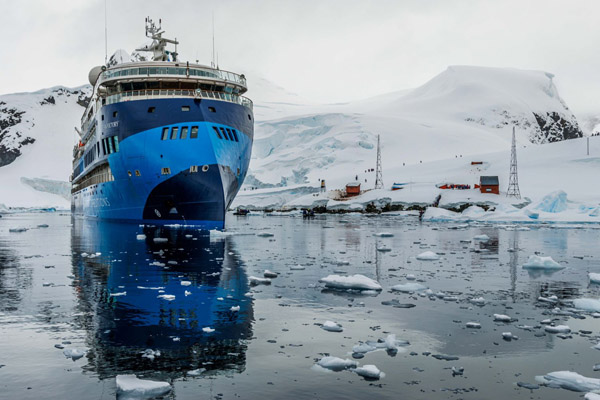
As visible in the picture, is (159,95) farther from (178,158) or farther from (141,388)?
(141,388)

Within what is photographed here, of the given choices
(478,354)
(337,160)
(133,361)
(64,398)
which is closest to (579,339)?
(478,354)

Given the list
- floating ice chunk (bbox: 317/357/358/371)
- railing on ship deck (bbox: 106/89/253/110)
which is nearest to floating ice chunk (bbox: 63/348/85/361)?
floating ice chunk (bbox: 317/357/358/371)

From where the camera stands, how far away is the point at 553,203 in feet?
185

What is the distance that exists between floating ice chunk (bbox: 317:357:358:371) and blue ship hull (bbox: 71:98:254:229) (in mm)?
26362

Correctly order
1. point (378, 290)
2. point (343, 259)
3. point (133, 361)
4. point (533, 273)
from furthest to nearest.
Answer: point (343, 259) → point (533, 273) → point (378, 290) → point (133, 361)

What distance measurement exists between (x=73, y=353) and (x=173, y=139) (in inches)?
1040

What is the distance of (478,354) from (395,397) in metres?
2.10

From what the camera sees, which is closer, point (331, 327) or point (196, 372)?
point (196, 372)

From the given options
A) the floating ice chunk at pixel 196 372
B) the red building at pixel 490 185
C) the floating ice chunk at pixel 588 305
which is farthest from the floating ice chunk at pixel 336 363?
the red building at pixel 490 185

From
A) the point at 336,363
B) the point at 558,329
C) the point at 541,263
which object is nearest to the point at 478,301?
the point at 558,329

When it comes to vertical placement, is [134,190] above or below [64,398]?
above

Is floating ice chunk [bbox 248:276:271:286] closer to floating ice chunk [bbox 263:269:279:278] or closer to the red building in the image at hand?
floating ice chunk [bbox 263:269:279:278]

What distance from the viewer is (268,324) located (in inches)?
348

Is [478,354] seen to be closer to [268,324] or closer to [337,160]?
[268,324]
